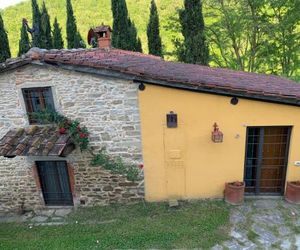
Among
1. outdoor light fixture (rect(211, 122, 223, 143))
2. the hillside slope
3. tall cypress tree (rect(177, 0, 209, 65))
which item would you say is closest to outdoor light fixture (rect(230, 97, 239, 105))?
outdoor light fixture (rect(211, 122, 223, 143))

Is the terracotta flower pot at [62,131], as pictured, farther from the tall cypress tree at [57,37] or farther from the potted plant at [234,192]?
the tall cypress tree at [57,37]

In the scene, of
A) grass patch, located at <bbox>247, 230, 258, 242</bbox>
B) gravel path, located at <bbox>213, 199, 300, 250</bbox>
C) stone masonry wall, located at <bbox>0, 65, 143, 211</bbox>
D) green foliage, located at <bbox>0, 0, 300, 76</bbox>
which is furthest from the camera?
green foliage, located at <bbox>0, 0, 300, 76</bbox>

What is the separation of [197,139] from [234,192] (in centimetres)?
186

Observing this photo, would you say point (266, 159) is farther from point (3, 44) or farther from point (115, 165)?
point (3, 44)

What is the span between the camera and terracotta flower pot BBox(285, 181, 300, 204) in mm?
7445

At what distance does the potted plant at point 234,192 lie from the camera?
7574 millimetres

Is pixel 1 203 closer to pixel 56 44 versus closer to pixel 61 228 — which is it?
pixel 61 228

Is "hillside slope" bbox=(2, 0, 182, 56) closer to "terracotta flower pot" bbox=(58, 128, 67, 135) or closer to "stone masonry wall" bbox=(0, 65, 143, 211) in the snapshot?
"stone masonry wall" bbox=(0, 65, 143, 211)

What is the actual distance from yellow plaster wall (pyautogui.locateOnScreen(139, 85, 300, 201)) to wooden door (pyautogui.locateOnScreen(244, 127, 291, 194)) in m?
0.24

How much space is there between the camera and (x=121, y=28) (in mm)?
21188

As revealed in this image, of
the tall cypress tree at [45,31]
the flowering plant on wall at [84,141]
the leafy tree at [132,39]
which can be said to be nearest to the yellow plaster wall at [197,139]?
the flowering plant on wall at [84,141]

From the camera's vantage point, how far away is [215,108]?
7.18m

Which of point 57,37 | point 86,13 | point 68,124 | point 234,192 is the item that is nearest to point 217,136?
point 234,192

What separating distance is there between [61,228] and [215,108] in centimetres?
543
